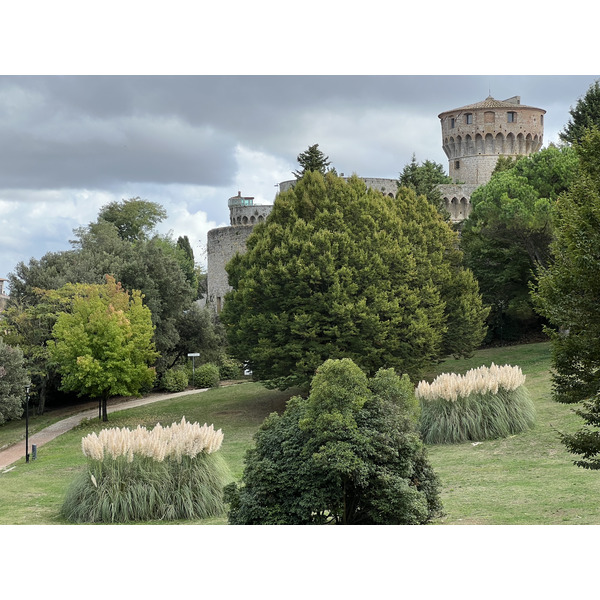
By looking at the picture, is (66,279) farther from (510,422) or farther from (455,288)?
(510,422)

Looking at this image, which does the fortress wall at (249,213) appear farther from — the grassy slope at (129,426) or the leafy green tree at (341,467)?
the leafy green tree at (341,467)

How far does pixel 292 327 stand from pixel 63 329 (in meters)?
9.57

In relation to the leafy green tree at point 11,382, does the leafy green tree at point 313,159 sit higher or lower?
higher

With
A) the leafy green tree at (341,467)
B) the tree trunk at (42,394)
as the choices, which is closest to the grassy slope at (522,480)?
the leafy green tree at (341,467)

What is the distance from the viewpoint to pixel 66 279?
39.1 metres

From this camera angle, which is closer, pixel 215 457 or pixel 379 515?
pixel 379 515

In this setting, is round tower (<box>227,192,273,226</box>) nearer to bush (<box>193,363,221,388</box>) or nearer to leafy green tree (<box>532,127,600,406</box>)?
bush (<box>193,363,221,388</box>)

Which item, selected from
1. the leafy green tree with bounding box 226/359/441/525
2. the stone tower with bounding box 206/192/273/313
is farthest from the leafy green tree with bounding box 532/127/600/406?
the stone tower with bounding box 206/192/273/313

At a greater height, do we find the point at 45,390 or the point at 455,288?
the point at 455,288

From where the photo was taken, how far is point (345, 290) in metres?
27.9

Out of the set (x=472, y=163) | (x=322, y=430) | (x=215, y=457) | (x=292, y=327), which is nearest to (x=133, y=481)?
(x=215, y=457)

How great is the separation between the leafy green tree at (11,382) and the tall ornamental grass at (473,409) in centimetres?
1701

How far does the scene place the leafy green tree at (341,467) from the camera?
9648 mm
